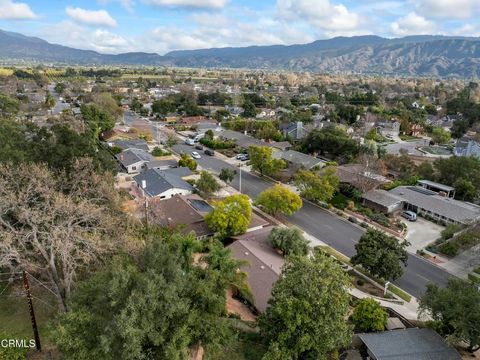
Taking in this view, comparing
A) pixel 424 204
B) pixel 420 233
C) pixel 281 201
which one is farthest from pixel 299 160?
pixel 420 233

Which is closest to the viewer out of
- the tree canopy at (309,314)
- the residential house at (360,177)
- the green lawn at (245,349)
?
the tree canopy at (309,314)

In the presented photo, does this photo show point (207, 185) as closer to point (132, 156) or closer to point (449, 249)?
point (132, 156)

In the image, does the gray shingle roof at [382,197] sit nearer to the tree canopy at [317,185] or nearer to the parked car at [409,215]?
the parked car at [409,215]

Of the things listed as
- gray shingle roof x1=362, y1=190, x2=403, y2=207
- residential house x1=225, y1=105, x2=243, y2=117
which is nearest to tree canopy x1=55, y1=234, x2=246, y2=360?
gray shingle roof x1=362, y1=190, x2=403, y2=207

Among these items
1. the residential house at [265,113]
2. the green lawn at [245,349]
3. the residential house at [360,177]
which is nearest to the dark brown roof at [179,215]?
the green lawn at [245,349]

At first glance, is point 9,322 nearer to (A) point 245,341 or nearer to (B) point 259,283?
(A) point 245,341

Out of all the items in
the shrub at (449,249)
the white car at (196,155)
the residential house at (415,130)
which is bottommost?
the shrub at (449,249)

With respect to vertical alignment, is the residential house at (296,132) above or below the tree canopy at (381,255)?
above
